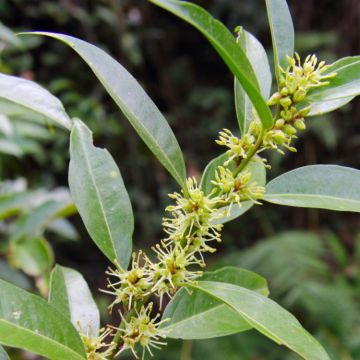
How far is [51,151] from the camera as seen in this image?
8.30ft

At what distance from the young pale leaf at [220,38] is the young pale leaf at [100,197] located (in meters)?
0.18

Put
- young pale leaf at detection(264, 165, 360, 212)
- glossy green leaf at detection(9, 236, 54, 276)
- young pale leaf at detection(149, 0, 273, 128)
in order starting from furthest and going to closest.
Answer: glossy green leaf at detection(9, 236, 54, 276), young pale leaf at detection(264, 165, 360, 212), young pale leaf at detection(149, 0, 273, 128)

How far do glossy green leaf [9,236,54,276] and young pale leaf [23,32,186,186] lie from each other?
32.5 inches

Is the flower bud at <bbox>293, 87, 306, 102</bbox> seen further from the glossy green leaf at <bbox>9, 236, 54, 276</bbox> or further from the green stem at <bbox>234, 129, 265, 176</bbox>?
the glossy green leaf at <bbox>9, 236, 54, 276</bbox>

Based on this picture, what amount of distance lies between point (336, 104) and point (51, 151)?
214cm

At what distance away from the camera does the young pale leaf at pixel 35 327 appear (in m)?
0.41

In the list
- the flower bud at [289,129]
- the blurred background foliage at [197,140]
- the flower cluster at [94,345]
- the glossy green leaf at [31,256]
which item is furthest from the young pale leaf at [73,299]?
the blurred background foliage at [197,140]

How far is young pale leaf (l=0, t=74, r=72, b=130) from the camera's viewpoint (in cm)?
51

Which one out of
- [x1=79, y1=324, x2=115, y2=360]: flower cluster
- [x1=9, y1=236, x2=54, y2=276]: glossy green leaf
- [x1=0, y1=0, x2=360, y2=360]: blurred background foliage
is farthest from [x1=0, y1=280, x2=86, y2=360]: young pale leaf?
[x1=0, y1=0, x2=360, y2=360]: blurred background foliage

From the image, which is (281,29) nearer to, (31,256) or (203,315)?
(203,315)

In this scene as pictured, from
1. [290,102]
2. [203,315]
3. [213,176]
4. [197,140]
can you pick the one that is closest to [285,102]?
[290,102]

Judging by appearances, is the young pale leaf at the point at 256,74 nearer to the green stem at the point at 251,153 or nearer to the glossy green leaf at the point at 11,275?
the green stem at the point at 251,153

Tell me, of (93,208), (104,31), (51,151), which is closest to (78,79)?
(104,31)

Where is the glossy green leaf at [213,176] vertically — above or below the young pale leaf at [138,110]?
below
